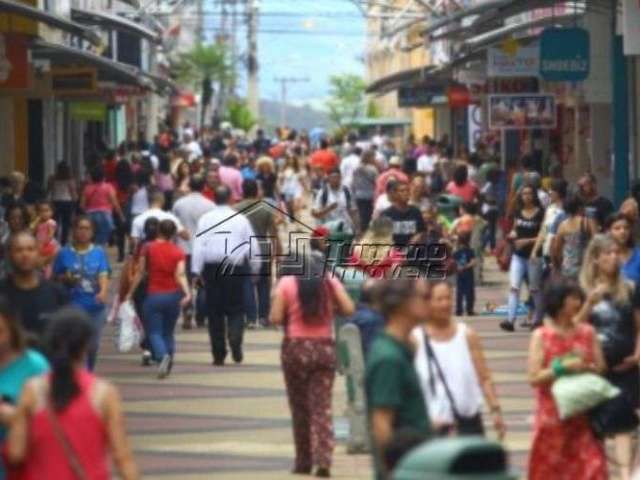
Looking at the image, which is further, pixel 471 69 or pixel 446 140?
pixel 446 140

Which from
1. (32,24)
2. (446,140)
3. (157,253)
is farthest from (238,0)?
(157,253)

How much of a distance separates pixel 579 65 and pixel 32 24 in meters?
7.15

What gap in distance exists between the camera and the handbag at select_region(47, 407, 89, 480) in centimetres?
1002

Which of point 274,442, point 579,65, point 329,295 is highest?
point 579,65

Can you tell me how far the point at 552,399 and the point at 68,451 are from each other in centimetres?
391

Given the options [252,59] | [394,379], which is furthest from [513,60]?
[252,59]

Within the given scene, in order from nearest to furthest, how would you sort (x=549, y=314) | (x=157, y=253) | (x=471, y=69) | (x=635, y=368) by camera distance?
(x=549, y=314)
(x=635, y=368)
(x=157, y=253)
(x=471, y=69)

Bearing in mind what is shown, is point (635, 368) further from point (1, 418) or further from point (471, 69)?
point (471, 69)

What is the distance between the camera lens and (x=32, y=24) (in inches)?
1183

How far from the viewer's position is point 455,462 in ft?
23.6

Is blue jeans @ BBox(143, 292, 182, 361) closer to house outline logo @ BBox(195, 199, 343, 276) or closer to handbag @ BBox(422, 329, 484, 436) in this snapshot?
house outline logo @ BBox(195, 199, 343, 276)

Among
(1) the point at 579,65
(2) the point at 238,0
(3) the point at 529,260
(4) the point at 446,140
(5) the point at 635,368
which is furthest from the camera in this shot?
(2) the point at 238,0

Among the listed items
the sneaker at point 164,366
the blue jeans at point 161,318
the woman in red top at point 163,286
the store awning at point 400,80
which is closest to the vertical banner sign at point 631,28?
the woman in red top at point 163,286

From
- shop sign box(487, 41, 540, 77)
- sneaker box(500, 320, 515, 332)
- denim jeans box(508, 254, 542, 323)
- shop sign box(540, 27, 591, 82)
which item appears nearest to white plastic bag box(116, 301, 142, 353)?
denim jeans box(508, 254, 542, 323)
